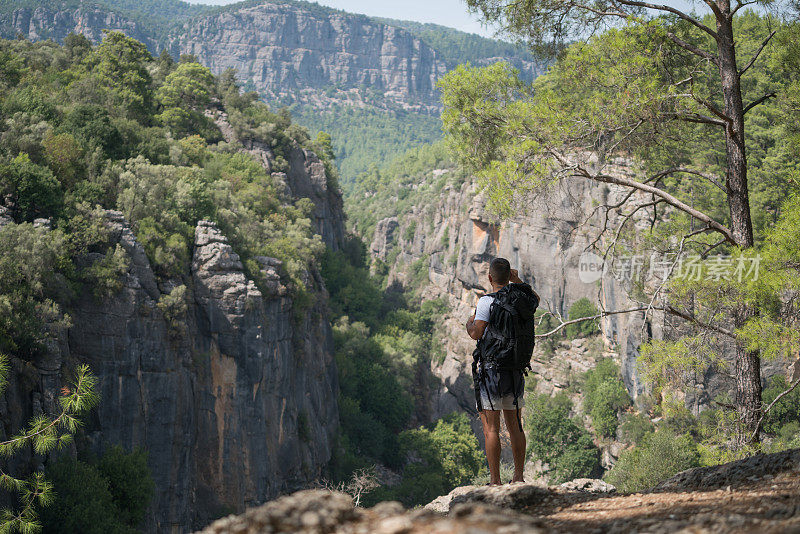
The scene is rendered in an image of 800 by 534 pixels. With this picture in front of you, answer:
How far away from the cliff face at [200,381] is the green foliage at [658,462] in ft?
45.5

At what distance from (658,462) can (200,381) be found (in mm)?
18893

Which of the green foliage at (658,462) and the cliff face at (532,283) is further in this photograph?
the cliff face at (532,283)

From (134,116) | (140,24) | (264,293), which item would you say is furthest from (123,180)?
(140,24)

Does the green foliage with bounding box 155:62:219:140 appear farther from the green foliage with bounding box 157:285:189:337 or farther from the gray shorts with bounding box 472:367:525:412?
the gray shorts with bounding box 472:367:525:412

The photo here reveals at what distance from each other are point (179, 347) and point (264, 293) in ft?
17.9

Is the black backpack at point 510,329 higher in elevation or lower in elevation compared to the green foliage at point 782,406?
higher

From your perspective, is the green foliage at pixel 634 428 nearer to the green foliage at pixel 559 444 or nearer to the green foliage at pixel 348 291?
the green foliage at pixel 559 444

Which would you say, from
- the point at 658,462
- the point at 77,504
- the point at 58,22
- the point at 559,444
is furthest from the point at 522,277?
the point at 58,22

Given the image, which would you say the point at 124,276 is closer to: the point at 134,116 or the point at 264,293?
the point at 264,293

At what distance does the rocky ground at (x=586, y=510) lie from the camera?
293 cm

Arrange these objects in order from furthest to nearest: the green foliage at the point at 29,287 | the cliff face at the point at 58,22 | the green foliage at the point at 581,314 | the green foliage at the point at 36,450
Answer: the cliff face at the point at 58,22 < the green foliage at the point at 581,314 < the green foliage at the point at 29,287 < the green foliage at the point at 36,450

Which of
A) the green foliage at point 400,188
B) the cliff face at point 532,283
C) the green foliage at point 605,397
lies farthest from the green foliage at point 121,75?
the green foliage at point 400,188

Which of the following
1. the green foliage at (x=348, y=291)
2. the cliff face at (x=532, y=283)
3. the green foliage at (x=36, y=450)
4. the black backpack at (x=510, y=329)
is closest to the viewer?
the black backpack at (x=510, y=329)

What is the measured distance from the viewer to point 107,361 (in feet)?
54.3
